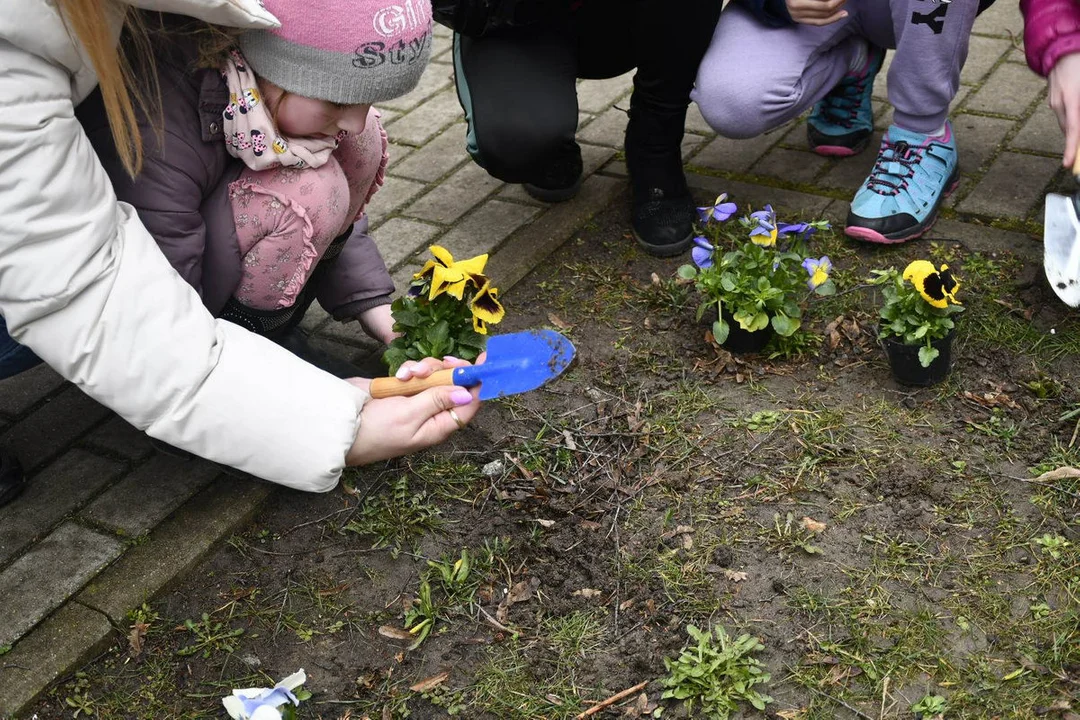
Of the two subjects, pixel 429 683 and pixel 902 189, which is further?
pixel 902 189

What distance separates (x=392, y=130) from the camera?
392cm

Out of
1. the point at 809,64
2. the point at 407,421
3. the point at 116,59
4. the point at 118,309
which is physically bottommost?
the point at 809,64

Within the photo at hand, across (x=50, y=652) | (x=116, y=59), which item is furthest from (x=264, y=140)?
(x=50, y=652)

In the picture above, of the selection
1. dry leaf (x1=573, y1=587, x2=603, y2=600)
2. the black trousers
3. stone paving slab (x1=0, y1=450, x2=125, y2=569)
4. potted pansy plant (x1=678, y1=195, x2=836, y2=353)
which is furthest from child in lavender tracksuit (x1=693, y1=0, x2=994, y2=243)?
stone paving slab (x1=0, y1=450, x2=125, y2=569)

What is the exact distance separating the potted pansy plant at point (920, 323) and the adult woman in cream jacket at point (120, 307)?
113cm

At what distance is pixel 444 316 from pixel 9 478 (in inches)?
40.3

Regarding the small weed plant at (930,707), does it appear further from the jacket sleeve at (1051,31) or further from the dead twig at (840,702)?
the jacket sleeve at (1051,31)

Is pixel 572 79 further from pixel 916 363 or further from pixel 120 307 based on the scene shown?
pixel 120 307

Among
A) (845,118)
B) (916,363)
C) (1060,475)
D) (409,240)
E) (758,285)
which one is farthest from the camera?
(845,118)

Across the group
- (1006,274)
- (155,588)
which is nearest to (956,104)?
(1006,274)

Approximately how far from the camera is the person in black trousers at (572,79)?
2.95 m

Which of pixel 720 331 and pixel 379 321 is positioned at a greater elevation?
pixel 379 321

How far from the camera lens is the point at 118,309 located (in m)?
1.78

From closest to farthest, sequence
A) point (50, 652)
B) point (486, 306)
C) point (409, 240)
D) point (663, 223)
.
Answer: point (50, 652)
point (486, 306)
point (663, 223)
point (409, 240)
